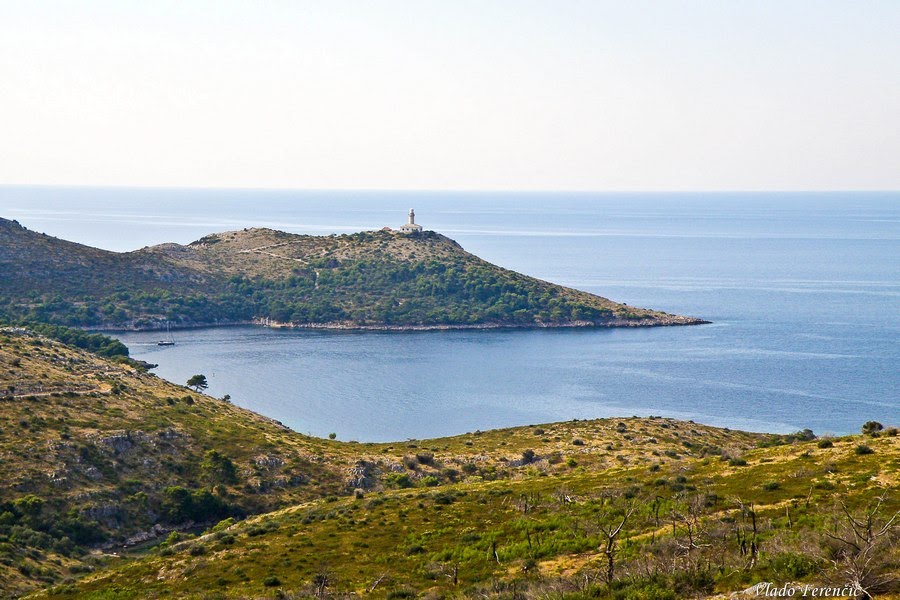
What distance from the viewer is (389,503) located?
1693 inches

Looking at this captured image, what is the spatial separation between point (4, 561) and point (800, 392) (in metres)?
101

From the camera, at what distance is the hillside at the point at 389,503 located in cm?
2597

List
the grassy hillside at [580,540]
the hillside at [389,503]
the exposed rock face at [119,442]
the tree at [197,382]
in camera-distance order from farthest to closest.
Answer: the tree at [197,382]
the exposed rock face at [119,442]
the hillside at [389,503]
the grassy hillside at [580,540]

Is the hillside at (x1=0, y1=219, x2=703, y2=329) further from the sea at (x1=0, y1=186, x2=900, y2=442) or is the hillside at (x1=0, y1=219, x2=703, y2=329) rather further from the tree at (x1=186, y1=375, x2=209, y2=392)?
the tree at (x1=186, y1=375, x2=209, y2=392)

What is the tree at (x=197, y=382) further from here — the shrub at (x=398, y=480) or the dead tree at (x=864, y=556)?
the dead tree at (x=864, y=556)

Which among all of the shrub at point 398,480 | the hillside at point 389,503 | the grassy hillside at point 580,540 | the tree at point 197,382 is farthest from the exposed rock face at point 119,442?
the tree at point 197,382

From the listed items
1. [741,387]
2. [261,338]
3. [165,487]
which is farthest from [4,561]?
[261,338]

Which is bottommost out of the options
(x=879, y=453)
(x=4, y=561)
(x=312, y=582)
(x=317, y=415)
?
(x=317, y=415)

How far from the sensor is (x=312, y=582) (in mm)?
31453

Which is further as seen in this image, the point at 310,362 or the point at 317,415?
the point at 310,362

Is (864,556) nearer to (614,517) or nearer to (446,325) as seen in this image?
(614,517)

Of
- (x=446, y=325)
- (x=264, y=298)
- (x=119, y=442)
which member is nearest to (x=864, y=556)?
(x=119, y=442)

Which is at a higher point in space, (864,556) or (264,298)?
(864,556)

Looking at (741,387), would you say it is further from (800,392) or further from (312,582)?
(312,582)
